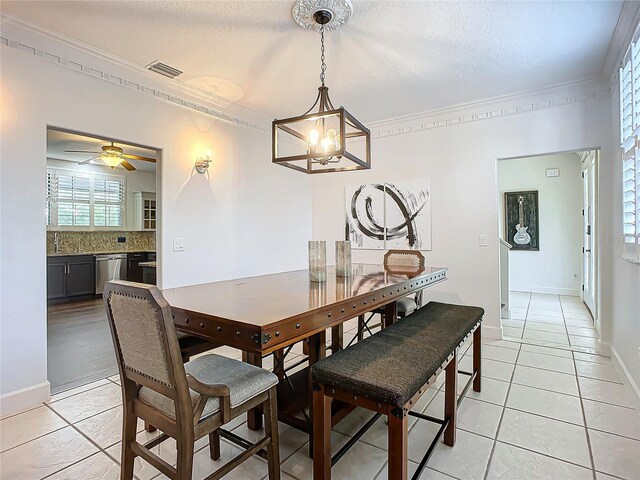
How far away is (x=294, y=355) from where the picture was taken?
128 inches

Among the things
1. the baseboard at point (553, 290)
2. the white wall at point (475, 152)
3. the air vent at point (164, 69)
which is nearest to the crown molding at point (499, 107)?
the white wall at point (475, 152)

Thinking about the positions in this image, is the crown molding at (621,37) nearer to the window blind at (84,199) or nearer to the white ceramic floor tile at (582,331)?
the white ceramic floor tile at (582,331)

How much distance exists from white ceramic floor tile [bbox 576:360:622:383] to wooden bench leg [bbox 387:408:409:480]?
241 centimetres

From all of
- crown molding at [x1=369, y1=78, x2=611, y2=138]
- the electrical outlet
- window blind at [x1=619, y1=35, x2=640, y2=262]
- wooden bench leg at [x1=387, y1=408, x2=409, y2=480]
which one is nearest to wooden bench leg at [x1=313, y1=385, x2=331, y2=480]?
wooden bench leg at [x1=387, y1=408, x2=409, y2=480]

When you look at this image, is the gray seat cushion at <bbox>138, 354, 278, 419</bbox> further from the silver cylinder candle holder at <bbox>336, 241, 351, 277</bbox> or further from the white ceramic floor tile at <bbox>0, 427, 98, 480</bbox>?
the silver cylinder candle holder at <bbox>336, 241, 351, 277</bbox>

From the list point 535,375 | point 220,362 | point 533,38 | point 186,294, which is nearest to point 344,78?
point 533,38

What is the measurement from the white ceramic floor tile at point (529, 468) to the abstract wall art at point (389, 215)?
258 centimetres

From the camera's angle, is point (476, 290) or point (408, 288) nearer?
point (408, 288)

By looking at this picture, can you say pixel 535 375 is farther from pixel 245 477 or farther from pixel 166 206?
pixel 166 206

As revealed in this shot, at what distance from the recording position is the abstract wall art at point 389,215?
13.6ft

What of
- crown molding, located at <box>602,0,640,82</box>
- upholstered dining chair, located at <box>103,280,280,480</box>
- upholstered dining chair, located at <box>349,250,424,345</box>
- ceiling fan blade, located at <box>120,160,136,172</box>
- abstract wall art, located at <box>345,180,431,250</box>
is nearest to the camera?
upholstered dining chair, located at <box>103,280,280,480</box>

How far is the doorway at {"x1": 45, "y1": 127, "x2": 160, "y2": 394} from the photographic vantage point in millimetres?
4539

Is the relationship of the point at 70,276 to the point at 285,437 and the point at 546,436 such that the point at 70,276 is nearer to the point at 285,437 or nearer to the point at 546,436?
the point at 285,437

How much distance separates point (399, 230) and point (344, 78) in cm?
201
